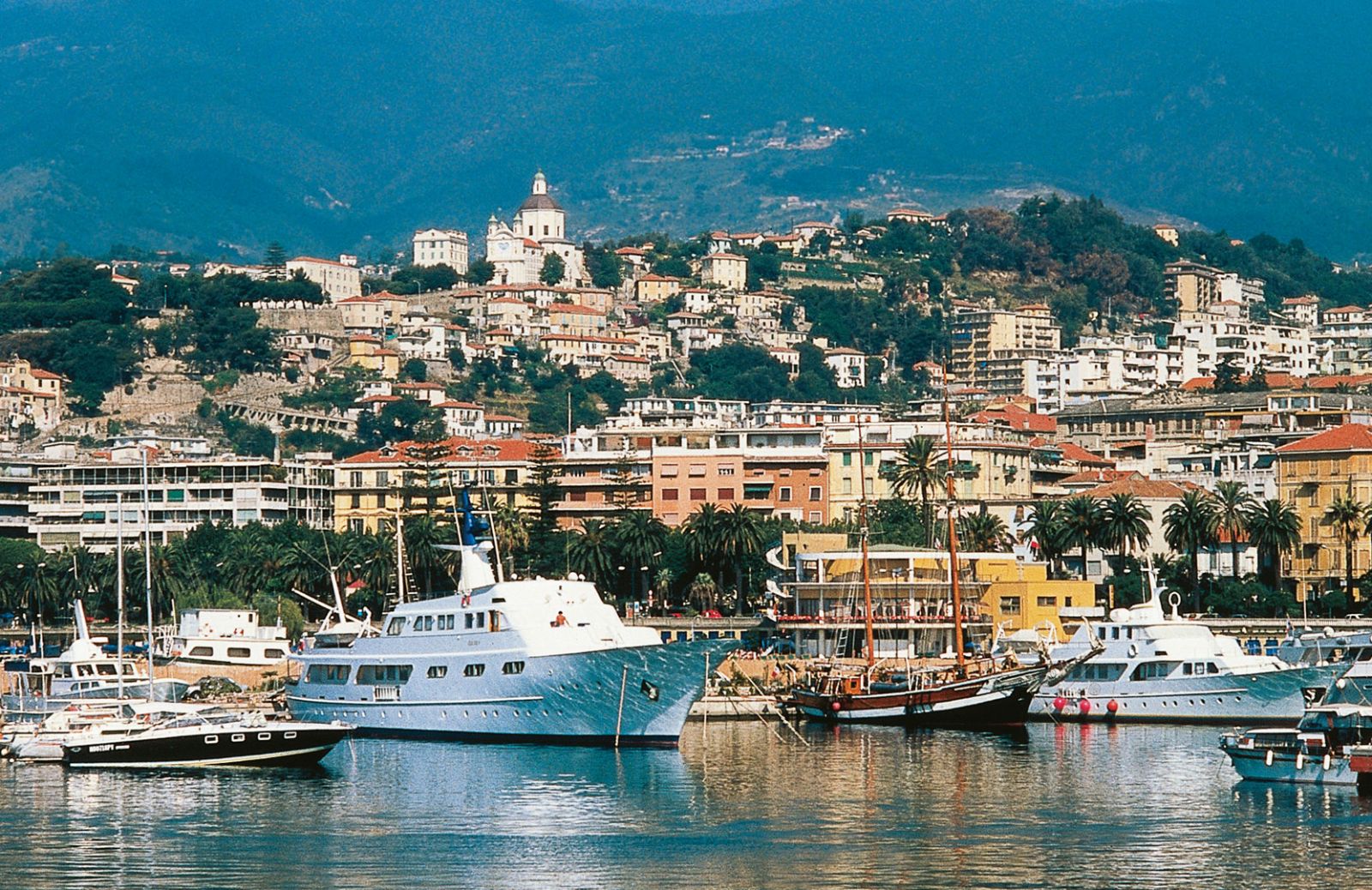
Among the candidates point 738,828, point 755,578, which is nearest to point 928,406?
point 755,578

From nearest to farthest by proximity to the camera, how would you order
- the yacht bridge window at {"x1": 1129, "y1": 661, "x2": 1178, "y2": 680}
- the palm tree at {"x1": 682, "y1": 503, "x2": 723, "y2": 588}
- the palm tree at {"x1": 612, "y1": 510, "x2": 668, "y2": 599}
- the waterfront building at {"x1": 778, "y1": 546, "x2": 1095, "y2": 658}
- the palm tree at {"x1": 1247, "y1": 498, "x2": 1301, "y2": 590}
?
the yacht bridge window at {"x1": 1129, "y1": 661, "x2": 1178, "y2": 680}, the waterfront building at {"x1": 778, "y1": 546, "x2": 1095, "y2": 658}, the palm tree at {"x1": 1247, "y1": 498, "x2": 1301, "y2": 590}, the palm tree at {"x1": 682, "y1": 503, "x2": 723, "y2": 588}, the palm tree at {"x1": 612, "y1": 510, "x2": 668, "y2": 599}

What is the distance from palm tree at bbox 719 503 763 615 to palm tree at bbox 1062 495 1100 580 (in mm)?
14304

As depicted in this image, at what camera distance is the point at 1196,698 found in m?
83.1

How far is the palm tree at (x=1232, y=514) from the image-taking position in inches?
4385

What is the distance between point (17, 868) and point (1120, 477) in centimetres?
9960

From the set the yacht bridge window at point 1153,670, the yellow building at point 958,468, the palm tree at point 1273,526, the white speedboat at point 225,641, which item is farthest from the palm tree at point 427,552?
the yacht bridge window at point 1153,670

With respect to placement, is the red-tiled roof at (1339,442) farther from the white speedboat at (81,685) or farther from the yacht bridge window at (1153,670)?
the white speedboat at (81,685)

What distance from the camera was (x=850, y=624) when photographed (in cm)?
9881

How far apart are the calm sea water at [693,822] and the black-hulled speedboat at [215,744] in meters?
0.73

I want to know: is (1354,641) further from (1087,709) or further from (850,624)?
(850,624)

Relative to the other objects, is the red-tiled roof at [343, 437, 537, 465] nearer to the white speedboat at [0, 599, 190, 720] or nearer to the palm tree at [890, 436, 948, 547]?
the palm tree at [890, 436, 948, 547]

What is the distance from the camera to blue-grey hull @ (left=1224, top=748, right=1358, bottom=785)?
2336 inches

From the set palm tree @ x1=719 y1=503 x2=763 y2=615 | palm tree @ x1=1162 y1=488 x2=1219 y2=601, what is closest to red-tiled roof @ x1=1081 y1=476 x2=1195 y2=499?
palm tree @ x1=1162 y1=488 x2=1219 y2=601

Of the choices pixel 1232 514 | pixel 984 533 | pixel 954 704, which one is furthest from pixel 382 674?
pixel 1232 514
